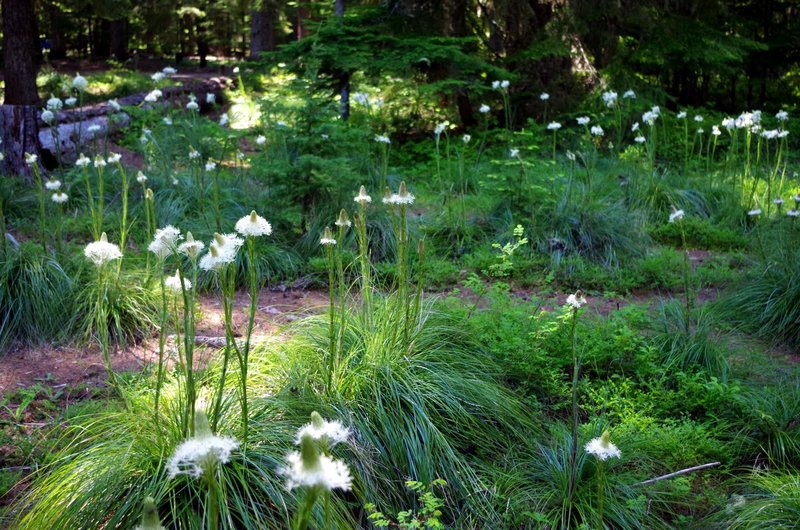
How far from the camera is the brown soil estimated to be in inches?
163

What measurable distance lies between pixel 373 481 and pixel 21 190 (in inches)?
237

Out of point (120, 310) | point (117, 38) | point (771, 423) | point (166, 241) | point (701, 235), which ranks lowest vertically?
point (701, 235)

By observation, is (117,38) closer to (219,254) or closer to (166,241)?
(166,241)

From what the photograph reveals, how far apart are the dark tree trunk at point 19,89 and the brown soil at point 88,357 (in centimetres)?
424

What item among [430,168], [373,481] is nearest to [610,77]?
[430,168]

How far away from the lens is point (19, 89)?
9.68 metres

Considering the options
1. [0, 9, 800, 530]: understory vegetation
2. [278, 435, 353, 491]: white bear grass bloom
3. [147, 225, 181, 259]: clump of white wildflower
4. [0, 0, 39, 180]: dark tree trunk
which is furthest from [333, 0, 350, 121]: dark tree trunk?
[278, 435, 353, 491]: white bear grass bloom

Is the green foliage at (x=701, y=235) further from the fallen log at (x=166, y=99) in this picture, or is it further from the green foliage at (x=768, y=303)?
the fallen log at (x=166, y=99)

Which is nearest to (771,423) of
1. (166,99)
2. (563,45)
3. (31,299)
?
(31,299)

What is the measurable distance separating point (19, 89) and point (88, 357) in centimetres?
692

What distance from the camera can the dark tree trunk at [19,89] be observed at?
807 cm

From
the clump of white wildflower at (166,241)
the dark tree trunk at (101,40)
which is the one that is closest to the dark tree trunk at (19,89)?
the clump of white wildflower at (166,241)

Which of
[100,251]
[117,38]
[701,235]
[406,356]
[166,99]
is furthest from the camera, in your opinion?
[117,38]

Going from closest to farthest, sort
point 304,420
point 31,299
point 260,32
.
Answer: point 304,420
point 31,299
point 260,32
